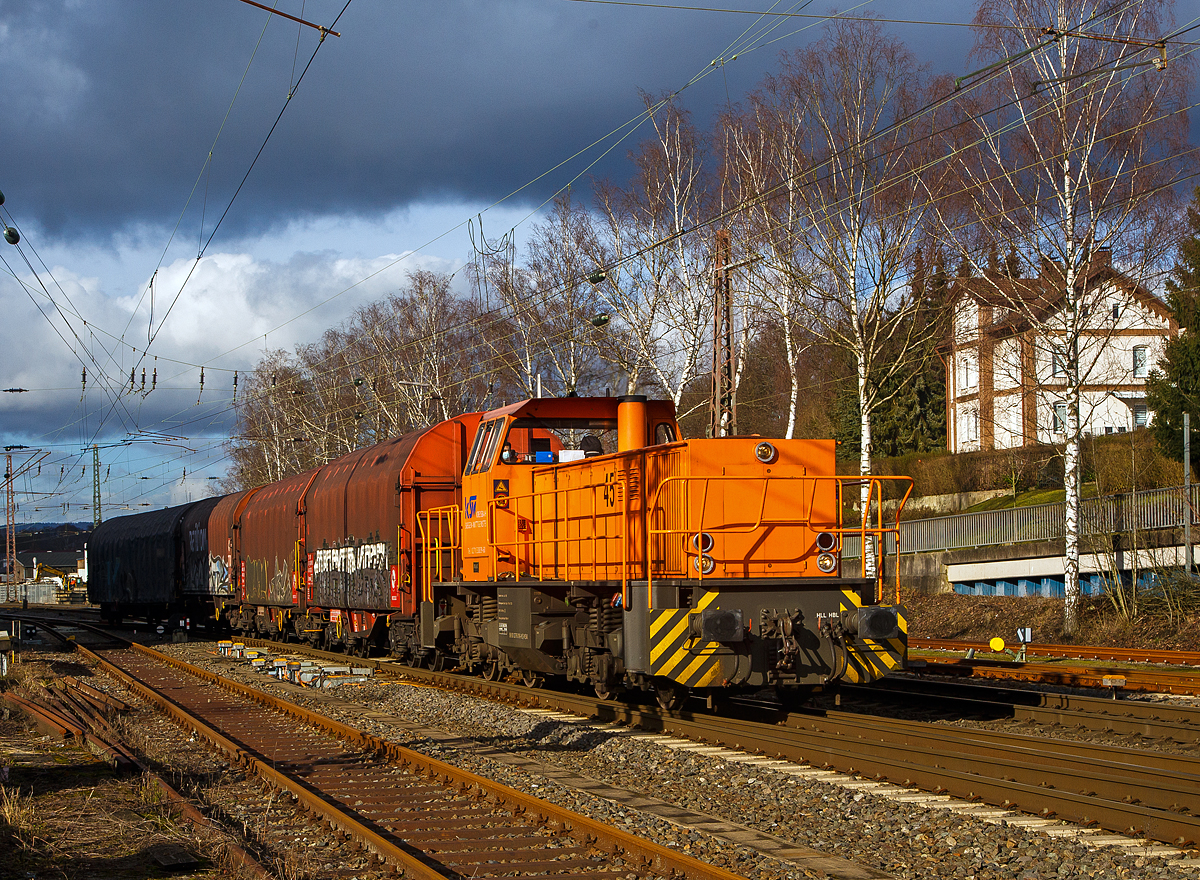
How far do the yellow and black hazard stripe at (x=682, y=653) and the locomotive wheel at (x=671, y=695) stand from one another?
1305 millimetres

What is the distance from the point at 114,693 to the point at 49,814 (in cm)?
981

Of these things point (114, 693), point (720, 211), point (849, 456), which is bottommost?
point (114, 693)

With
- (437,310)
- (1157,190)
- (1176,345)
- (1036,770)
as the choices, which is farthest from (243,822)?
(437,310)

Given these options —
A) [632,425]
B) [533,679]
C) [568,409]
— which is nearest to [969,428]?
[533,679]

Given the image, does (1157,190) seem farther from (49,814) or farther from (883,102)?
(49,814)

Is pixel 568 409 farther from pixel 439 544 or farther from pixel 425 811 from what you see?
pixel 425 811

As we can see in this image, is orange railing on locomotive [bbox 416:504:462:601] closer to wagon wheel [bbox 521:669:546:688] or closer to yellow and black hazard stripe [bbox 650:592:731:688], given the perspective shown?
wagon wheel [bbox 521:669:546:688]

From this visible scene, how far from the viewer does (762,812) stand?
7477 millimetres

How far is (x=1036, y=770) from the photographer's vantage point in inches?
306

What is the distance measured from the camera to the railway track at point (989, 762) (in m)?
6.86

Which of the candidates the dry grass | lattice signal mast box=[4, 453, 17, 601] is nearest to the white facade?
the dry grass

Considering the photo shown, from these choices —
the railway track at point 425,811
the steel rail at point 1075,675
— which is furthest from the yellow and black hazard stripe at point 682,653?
the steel rail at point 1075,675

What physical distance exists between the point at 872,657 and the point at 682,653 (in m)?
1.83

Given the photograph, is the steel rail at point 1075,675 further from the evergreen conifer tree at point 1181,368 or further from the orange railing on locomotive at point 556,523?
the evergreen conifer tree at point 1181,368
